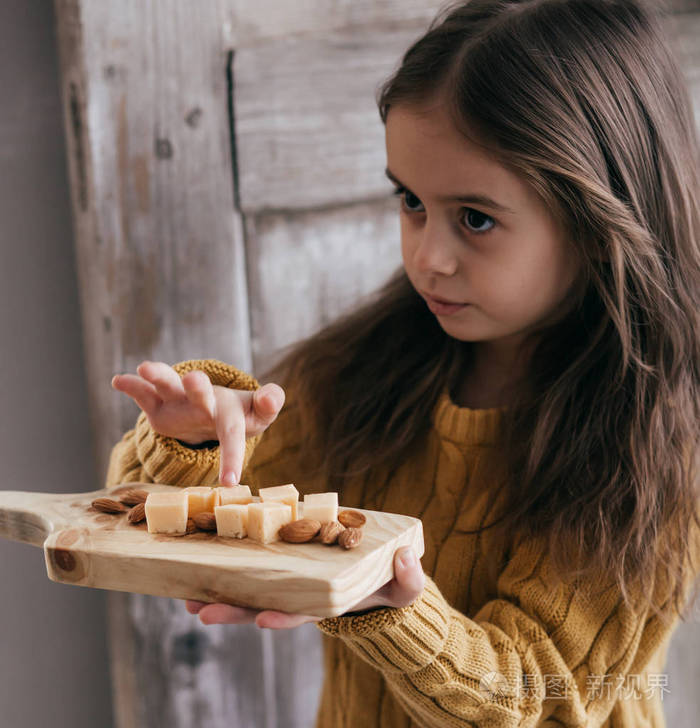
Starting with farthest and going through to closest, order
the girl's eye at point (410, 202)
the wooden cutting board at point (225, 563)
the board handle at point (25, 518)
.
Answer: the girl's eye at point (410, 202) → the board handle at point (25, 518) → the wooden cutting board at point (225, 563)

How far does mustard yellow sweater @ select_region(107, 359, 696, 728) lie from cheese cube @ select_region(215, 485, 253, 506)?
4.3 inches

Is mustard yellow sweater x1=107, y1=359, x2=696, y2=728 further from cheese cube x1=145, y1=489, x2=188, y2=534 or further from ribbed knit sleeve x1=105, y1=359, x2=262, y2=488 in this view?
cheese cube x1=145, y1=489, x2=188, y2=534

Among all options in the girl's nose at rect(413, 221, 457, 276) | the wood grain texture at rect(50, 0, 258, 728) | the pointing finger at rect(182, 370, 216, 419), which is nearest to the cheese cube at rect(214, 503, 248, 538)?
the pointing finger at rect(182, 370, 216, 419)

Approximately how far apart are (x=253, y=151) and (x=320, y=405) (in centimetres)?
32

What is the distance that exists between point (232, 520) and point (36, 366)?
466 millimetres

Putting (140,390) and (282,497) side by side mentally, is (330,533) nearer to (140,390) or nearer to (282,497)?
(282,497)

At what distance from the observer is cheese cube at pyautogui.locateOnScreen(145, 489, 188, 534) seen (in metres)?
0.57

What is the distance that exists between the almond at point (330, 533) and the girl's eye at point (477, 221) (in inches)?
12.0

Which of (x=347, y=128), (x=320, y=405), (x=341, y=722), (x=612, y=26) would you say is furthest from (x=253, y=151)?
(x=341, y=722)

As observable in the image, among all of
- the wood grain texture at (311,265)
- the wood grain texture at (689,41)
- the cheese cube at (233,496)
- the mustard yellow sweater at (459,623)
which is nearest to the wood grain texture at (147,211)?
the wood grain texture at (311,265)

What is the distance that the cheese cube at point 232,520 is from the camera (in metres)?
0.56

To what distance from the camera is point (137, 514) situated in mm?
591

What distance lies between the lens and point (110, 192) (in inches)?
34.4

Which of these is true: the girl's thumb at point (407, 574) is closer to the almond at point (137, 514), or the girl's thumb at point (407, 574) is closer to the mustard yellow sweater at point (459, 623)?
the mustard yellow sweater at point (459, 623)
